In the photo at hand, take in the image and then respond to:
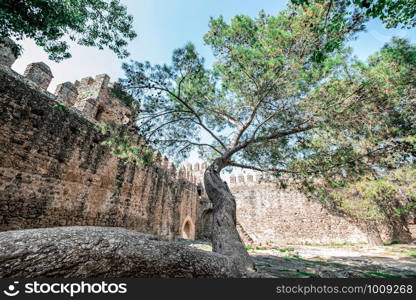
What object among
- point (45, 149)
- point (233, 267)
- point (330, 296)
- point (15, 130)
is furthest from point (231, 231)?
point (15, 130)

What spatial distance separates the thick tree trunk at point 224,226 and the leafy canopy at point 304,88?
59 centimetres

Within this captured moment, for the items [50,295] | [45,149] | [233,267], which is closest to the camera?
[50,295]

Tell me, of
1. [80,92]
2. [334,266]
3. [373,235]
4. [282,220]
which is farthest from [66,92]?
[373,235]

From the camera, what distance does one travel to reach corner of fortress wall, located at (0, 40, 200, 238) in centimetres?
521

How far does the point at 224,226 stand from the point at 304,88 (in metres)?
4.14

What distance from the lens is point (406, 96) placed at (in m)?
4.68

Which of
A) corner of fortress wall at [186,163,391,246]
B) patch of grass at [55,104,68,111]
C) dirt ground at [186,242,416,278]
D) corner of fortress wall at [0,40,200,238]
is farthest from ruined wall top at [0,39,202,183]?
corner of fortress wall at [186,163,391,246]

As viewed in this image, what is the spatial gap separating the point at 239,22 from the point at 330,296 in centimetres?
559

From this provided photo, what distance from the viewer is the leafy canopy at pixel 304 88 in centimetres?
450

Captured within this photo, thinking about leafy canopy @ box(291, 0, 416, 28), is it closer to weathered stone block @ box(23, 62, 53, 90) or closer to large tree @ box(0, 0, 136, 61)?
large tree @ box(0, 0, 136, 61)

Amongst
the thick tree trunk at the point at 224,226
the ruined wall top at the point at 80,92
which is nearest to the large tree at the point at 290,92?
the thick tree trunk at the point at 224,226

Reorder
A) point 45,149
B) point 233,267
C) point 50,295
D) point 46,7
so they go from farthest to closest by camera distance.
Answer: point 45,149 → point 46,7 → point 233,267 → point 50,295

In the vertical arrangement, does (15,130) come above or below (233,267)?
above

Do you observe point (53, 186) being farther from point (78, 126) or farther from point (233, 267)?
point (233, 267)
